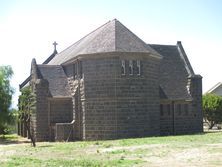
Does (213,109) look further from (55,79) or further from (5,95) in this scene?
(5,95)

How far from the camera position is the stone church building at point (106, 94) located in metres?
32.6

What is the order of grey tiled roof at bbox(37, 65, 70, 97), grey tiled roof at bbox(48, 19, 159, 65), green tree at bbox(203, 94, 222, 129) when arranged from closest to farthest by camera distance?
grey tiled roof at bbox(48, 19, 159, 65)
grey tiled roof at bbox(37, 65, 70, 97)
green tree at bbox(203, 94, 222, 129)

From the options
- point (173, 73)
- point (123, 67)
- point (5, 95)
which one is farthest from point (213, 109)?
point (5, 95)

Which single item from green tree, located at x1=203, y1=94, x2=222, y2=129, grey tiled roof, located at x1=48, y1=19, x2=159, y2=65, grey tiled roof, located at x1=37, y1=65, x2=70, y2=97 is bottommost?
green tree, located at x1=203, y1=94, x2=222, y2=129

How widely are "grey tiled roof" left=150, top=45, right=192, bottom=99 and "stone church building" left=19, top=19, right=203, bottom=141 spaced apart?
11.7 inches

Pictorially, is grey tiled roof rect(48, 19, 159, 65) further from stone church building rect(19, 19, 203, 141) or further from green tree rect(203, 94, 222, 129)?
green tree rect(203, 94, 222, 129)

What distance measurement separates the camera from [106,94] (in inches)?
1286

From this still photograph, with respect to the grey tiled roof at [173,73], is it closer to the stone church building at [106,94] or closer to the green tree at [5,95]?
the stone church building at [106,94]

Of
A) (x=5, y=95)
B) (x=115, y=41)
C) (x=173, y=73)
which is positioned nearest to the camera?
(x=115, y=41)

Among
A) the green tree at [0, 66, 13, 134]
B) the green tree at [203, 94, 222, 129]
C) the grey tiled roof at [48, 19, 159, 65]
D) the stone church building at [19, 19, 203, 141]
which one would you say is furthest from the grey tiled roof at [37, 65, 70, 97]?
the green tree at [203, 94, 222, 129]

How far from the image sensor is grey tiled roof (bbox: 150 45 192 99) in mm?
39344

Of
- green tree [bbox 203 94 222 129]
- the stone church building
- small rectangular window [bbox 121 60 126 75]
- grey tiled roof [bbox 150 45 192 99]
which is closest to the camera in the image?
the stone church building

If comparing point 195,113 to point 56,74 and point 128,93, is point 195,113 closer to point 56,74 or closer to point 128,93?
point 128,93

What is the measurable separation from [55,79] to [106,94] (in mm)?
7231
